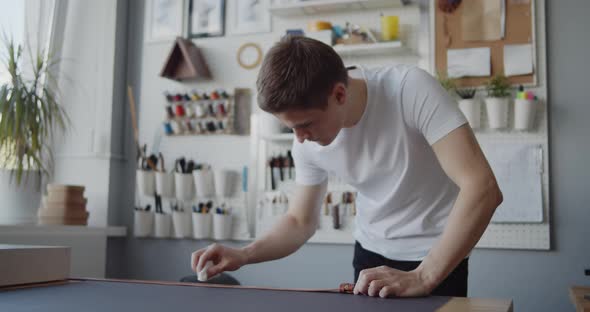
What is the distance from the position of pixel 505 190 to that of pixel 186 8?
6.25 ft

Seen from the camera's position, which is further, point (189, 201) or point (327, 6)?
point (189, 201)

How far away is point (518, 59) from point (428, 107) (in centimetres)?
151

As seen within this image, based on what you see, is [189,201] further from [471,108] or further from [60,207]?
[471,108]

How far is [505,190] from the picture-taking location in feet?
8.93

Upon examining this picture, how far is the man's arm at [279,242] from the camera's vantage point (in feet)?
4.89

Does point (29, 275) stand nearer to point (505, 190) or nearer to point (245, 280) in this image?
point (245, 280)

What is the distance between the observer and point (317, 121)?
55.8 inches

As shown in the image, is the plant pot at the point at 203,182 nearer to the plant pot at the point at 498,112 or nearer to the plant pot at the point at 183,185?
the plant pot at the point at 183,185

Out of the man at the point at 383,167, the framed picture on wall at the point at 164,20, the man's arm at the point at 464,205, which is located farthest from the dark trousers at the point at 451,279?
the framed picture on wall at the point at 164,20

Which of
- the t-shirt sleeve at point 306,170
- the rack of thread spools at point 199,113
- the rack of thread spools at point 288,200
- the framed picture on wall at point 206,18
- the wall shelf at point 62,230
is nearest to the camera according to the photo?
the t-shirt sleeve at point 306,170

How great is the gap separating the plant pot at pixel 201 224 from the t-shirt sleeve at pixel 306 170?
142 cm

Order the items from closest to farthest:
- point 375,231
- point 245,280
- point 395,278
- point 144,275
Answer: point 395,278
point 375,231
point 245,280
point 144,275

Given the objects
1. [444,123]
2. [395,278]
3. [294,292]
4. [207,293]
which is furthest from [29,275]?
[444,123]

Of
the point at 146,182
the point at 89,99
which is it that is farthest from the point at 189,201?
the point at 89,99
